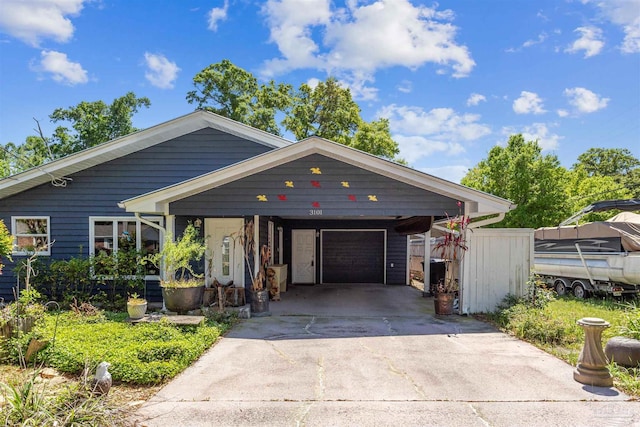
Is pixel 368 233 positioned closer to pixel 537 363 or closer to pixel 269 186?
pixel 269 186

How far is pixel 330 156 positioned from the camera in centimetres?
876

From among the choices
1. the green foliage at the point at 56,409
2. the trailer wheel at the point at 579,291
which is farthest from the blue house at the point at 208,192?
the trailer wheel at the point at 579,291

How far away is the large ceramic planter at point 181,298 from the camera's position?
7.79 m

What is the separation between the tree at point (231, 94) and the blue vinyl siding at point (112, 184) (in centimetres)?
1576

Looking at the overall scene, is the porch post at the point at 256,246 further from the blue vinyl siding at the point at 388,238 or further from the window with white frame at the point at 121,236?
the blue vinyl siding at the point at 388,238

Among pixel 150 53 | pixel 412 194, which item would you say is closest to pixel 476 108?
pixel 412 194

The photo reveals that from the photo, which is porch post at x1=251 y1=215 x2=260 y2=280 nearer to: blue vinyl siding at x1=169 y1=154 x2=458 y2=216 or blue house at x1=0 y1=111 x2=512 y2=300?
blue house at x1=0 y1=111 x2=512 y2=300

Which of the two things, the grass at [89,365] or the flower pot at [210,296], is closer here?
the grass at [89,365]

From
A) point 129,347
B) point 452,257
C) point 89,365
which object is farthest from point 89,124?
point 89,365

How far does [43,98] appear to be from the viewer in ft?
57.6

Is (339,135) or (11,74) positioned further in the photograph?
(339,135)

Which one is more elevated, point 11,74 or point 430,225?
point 11,74

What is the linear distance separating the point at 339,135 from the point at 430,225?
17489mm

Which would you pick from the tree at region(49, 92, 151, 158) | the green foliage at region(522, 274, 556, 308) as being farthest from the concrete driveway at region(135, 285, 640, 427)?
the tree at region(49, 92, 151, 158)
